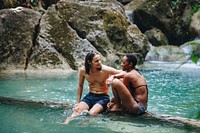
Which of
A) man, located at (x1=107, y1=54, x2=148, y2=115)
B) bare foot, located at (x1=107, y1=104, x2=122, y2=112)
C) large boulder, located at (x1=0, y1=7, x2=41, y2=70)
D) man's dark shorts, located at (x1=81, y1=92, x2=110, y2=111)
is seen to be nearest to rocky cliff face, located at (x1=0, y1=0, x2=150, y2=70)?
large boulder, located at (x1=0, y1=7, x2=41, y2=70)

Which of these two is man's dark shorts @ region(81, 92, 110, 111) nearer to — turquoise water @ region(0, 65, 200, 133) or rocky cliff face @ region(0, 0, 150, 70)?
turquoise water @ region(0, 65, 200, 133)

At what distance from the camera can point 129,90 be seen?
15.9 ft

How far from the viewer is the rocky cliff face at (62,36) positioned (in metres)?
12.7

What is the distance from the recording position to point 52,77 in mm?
11219

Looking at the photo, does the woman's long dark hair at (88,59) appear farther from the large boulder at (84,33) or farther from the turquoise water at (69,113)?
the large boulder at (84,33)

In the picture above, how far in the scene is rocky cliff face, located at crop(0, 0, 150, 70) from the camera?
41.8 ft

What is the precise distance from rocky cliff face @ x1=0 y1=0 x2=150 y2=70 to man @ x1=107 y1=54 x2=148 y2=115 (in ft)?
26.8

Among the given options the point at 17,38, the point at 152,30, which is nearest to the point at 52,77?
the point at 17,38

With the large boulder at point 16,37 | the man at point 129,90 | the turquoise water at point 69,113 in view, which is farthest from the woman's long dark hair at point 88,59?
the large boulder at point 16,37

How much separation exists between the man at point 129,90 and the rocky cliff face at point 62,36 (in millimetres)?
8154

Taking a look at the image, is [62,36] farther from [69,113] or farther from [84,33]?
[69,113]

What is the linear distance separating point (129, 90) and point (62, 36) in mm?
8997

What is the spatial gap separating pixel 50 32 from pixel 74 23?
48.7 inches

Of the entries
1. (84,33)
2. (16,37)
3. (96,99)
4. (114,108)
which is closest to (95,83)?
(96,99)
